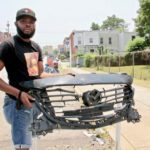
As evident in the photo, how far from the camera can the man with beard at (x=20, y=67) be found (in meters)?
3.97

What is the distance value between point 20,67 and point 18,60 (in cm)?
7

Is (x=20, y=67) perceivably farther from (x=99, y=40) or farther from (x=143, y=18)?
(x=99, y=40)

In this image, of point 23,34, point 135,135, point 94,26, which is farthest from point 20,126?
point 94,26

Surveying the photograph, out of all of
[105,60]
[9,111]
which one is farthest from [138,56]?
[9,111]

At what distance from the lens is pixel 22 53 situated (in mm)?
4035

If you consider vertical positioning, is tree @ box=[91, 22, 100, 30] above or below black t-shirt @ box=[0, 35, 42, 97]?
above

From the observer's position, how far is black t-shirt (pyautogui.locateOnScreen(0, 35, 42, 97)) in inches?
156

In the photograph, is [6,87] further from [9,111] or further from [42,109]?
[42,109]

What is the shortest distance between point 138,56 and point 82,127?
45.8 m

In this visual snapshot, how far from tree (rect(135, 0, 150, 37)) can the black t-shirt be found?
1422 inches

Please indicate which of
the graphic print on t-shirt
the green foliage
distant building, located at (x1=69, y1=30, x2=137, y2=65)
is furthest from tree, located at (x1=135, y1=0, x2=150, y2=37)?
distant building, located at (x1=69, y1=30, x2=137, y2=65)

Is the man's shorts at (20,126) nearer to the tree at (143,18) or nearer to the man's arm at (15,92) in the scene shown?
the man's arm at (15,92)

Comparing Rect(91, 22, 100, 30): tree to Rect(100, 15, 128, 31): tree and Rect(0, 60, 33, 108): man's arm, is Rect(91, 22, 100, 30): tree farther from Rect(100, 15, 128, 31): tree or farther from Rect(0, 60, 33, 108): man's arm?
Rect(0, 60, 33, 108): man's arm

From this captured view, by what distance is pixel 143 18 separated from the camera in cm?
4047
